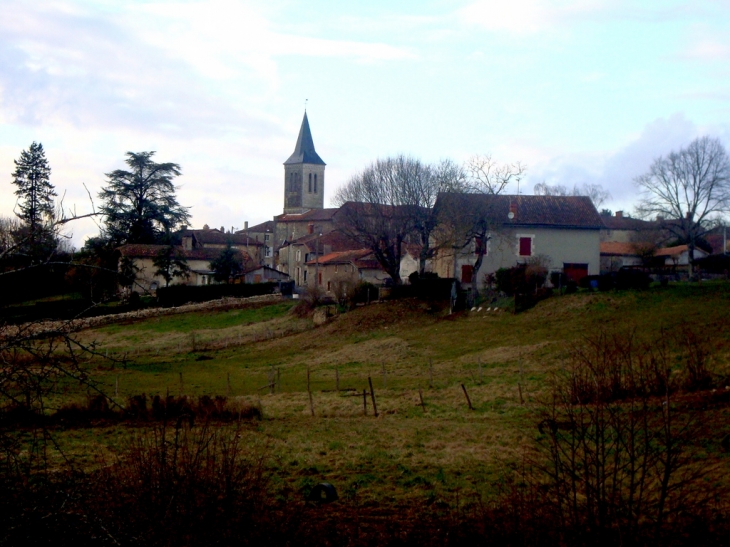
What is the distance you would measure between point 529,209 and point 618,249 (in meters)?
25.3

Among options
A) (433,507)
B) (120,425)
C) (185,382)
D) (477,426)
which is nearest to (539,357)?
(477,426)

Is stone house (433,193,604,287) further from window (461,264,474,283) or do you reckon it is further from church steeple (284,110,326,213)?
church steeple (284,110,326,213)

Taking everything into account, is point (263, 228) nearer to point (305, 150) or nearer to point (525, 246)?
point (305, 150)

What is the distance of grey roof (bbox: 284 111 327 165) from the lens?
131250 millimetres

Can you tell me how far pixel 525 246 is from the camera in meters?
51.0

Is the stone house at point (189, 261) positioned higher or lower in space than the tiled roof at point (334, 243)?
lower

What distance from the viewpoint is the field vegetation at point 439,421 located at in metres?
8.38

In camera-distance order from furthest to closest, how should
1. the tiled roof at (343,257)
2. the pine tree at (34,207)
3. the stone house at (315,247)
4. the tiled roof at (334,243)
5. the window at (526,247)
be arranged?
the tiled roof at (334,243) → the stone house at (315,247) → the tiled roof at (343,257) → the window at (526,247) → the pine tree at (34,207)

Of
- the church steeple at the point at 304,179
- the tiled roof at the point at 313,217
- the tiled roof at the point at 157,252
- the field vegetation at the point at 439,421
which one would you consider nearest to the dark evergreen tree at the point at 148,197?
the tiled roof at the point at 157,252

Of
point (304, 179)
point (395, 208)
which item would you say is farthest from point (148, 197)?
point (304, 179)

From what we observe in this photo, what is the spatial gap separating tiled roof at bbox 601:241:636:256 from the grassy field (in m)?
27.9

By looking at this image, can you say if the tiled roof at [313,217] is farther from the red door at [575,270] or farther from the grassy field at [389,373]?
the red door at [575,270]

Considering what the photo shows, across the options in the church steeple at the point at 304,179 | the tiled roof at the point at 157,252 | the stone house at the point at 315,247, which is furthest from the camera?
the church steeple at the point at 304,179

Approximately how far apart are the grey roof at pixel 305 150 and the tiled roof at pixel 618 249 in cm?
6709
